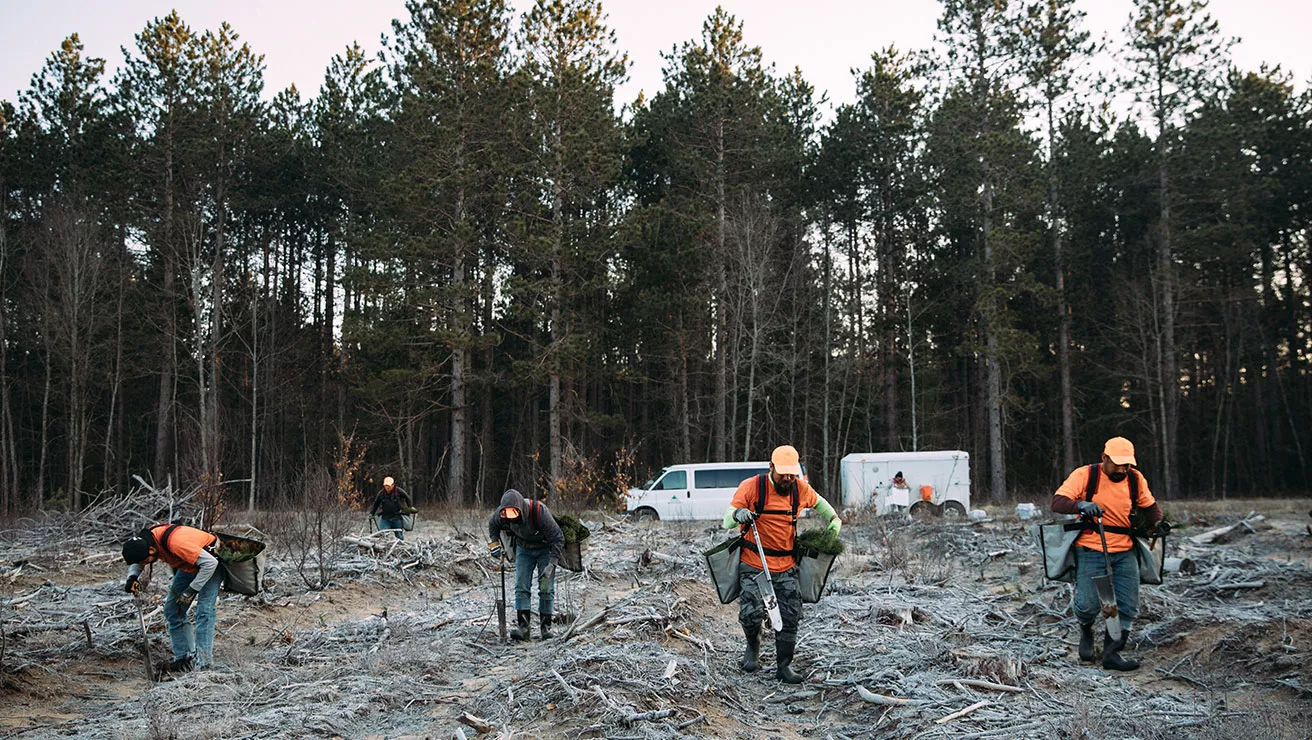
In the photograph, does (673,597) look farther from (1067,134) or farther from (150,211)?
(1067,134)

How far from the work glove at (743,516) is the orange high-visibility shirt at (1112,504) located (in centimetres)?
247

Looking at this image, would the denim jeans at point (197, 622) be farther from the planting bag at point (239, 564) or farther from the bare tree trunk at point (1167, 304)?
the bare tree trunk at point (1167, 304)

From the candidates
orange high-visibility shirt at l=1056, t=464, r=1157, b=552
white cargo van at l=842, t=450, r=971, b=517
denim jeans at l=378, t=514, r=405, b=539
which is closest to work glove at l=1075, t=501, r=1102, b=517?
orange high-visibility shirt at l=1056, t=464, r=1157, b=552

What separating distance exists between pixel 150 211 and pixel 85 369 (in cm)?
535

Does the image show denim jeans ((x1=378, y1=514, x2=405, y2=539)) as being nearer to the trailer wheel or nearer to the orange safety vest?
the orange safety vest

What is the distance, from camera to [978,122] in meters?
31.0

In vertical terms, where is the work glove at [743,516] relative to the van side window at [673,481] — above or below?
above

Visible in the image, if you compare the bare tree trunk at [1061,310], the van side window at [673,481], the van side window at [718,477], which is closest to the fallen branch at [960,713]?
the van side window at [718,477]

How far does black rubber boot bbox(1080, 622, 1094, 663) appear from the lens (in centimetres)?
796

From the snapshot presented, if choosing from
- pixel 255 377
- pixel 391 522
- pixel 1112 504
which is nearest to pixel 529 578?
pixel 1112 504

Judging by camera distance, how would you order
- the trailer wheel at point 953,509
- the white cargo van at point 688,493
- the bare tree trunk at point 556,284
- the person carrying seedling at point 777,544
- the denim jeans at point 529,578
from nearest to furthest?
the person carrying seedling at point 777,544
the denim jeans at point 529,578
the trailer wheel at point 953,509
the white cargo van at point 688,493
the bare tree trunk at point 556,284

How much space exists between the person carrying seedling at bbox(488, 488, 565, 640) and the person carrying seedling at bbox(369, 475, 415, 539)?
7.75m

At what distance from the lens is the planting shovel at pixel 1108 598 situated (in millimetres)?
7691

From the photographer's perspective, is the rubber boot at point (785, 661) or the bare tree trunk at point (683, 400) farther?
the bare tree trunk at point (683, 400)
